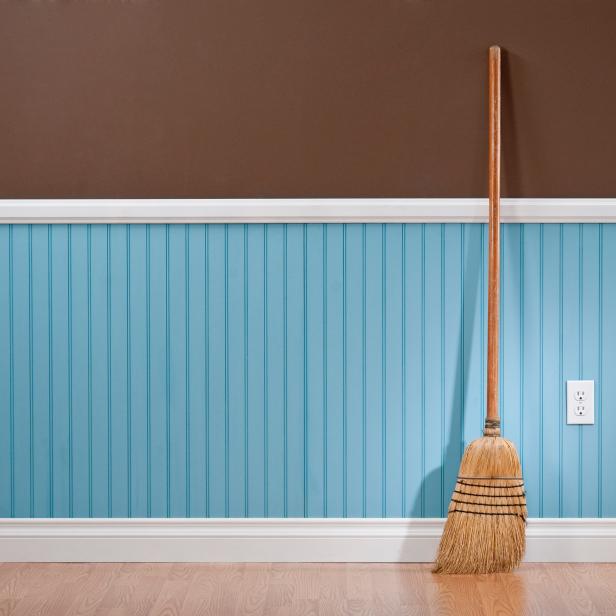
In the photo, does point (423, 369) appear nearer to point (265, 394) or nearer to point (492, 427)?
point (492, 427)

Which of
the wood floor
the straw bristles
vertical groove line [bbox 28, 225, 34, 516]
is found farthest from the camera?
vertical groove line [bbox 28, 225, 34, 516]

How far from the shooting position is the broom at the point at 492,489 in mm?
1765

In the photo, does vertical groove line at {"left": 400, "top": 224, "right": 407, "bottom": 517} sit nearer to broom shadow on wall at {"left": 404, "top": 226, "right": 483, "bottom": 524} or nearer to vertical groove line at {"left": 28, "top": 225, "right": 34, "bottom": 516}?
broom shadow on wall at {"left": 404, "top": 226, "right": 483, "bottom": 524}

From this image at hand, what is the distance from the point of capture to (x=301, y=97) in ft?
6.07

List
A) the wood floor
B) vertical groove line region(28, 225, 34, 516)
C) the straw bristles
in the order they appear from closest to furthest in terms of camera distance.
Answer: the wood floor < the straw bristles < vertical groove line region(28, 225, 34, 516)

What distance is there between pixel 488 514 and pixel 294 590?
1.50ft

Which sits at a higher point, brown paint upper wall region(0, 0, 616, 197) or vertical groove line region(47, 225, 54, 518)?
brown paint upper wall region(0, 0, 616, 197)

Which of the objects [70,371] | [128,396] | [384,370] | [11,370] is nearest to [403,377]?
[384,370]

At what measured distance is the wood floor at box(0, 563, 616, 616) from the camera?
1622 mm

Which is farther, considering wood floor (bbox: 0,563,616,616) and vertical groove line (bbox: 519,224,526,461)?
vertical groove line (bbox: 519,224,526,461)

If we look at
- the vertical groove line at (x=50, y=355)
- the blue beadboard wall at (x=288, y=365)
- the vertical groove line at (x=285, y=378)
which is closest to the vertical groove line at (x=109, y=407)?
the blue beadboard wall at (x=288, y=365)

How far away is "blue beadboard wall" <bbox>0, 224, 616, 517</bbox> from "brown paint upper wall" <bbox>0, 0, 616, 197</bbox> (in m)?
0.12

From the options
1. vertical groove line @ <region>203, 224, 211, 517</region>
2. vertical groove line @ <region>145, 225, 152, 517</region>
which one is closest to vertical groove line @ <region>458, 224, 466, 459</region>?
vertical groove line @ <region>203, 224, 211, 517</region>

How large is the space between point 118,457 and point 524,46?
4.44ft
